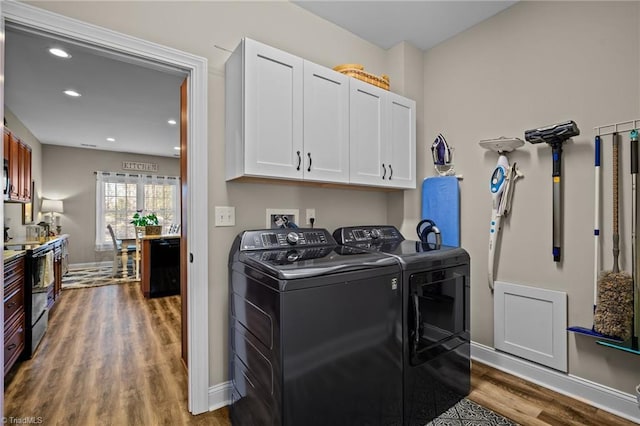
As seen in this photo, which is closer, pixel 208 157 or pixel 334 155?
pixel 208 157

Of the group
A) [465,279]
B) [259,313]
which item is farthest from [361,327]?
[465,279]

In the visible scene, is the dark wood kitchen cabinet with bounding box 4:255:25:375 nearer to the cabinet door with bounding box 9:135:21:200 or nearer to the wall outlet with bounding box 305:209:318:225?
the cabinet door with bounding box 9:135:21:200

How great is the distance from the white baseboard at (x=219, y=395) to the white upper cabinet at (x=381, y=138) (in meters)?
1.57

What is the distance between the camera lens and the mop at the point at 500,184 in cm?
228

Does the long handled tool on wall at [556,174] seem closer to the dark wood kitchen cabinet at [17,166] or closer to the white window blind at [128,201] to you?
the dark wood kitchen cabinet at [17,166]

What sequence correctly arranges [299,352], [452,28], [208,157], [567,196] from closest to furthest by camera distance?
[299,352], [208,157], [567,196], [452,28]

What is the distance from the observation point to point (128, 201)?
7379 millimetres

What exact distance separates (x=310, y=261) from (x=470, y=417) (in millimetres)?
1350

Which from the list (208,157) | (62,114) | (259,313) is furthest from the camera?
(62,114)

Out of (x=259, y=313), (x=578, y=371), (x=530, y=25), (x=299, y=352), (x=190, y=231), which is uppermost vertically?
(x=530, y=25)

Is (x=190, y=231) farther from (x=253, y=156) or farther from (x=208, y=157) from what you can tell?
(x=253, y=156)

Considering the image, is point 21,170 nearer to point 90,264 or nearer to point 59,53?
point 59,53

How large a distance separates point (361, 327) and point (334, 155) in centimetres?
112

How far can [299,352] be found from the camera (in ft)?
4.32
